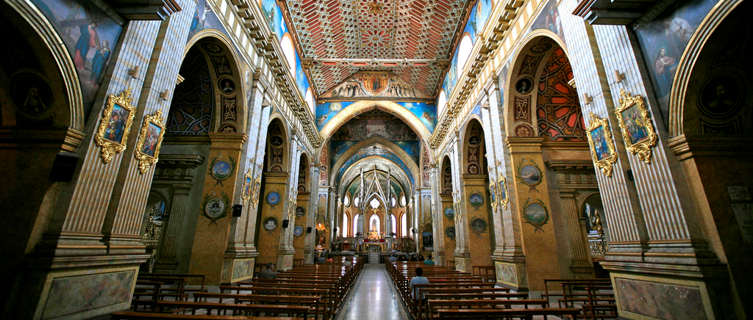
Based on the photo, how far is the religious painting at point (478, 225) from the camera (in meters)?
12.3

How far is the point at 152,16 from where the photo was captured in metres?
4.34

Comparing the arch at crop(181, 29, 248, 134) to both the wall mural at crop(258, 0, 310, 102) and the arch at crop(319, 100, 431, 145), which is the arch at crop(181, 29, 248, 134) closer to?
the wall mural at crop(258, 0, 310, 102)

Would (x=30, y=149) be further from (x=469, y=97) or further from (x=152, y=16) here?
(x=469, y=97)

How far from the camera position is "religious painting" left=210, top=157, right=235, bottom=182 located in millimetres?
8133

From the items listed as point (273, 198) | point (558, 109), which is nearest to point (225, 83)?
point (273, 198)

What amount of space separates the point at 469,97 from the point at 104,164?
10.5 m

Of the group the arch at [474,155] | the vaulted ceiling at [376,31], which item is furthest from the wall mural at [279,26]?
the arch at [474,155]

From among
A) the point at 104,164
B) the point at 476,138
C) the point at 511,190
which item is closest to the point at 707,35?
the point at 511,190

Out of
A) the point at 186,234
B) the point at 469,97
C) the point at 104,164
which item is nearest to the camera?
the point at 104,164

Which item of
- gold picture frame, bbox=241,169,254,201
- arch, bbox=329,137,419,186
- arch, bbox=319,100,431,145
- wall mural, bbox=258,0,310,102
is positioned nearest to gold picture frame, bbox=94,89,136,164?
gold picture frame, bbox=241,169,254,201

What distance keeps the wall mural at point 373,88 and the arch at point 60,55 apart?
49.2 feet

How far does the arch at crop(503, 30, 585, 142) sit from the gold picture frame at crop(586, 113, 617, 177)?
325cm

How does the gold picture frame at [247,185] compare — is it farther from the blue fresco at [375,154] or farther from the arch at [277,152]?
the blue fresco at [375,154]

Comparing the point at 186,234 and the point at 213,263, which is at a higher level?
the point at 186,234
